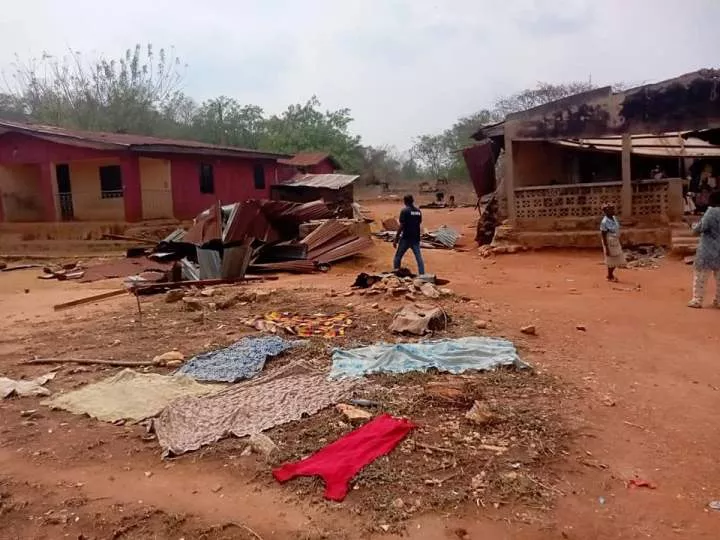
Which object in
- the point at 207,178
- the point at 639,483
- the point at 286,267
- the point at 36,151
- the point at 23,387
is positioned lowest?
the point at 639,483

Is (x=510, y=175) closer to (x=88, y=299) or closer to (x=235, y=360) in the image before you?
(x=88, y=299)

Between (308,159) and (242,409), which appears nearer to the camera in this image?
(242,409)

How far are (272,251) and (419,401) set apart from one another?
29.9 ft

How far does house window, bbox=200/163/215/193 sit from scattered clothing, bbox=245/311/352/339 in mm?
15455

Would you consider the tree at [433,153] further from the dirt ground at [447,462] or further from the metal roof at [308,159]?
the dirt ground at [447,462]

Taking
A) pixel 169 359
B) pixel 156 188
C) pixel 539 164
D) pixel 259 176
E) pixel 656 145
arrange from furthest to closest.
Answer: pixel 259 176, pixel 156 188, pixel 539 164, pixel 656 145, pixel 169 359

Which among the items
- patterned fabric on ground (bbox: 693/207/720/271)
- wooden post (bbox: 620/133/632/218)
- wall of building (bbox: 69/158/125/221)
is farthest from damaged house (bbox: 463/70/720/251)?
wall of building (bbox: 69/158/125/221)

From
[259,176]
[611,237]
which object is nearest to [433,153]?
[259,176]

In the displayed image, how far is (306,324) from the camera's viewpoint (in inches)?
284

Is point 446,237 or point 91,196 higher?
point 91,196

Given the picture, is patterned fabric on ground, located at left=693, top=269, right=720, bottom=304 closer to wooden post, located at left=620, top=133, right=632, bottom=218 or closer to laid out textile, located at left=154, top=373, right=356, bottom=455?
laid out textile, located at left=154, top=373, right=356, bottom=455

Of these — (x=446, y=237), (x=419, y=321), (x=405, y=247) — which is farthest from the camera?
(x=446, y=237)

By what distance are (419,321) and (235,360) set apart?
6.97 ft

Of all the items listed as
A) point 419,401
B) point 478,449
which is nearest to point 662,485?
point 478,449
